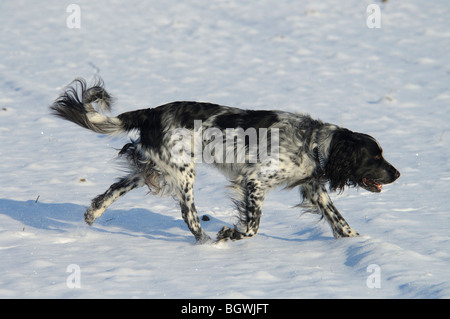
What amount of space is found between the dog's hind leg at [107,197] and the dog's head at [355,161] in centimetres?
168

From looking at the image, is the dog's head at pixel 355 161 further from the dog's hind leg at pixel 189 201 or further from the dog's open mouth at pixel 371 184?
the dog's hind leg at pixel 189 201

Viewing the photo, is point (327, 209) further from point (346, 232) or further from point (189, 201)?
point (189, 201)

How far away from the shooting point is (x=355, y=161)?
17.2ft

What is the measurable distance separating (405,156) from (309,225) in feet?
7.68

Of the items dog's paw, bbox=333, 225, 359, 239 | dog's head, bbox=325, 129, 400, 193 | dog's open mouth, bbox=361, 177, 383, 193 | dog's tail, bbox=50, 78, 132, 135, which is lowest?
dog's paw, bbox=333, 225, 359, 239

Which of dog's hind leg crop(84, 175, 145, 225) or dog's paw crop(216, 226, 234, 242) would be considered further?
dog's hind leg crop(84, 175, 145, 225)

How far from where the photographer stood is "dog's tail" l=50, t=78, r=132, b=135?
5414mm

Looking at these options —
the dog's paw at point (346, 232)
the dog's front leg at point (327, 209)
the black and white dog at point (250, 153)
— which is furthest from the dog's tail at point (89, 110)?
the dog's paw at point (346, 232)

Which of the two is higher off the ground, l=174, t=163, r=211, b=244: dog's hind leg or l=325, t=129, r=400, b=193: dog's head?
l=325, t=129, r=400, b=193: dog's head

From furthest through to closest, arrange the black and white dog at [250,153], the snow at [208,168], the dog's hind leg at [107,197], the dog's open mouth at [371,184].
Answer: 1. the dog's hind leg at [107,197]
2. the dog's open mouth at [371,184]
3. the black and white dog at [250,153]
4. the snow at [208,168]

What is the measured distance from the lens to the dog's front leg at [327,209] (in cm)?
526

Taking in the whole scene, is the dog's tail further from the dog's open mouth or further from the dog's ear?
the dog's open mouth

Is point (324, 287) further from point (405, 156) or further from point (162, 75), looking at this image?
point (162, 75)

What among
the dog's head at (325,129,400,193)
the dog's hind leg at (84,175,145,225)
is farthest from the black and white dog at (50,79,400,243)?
the dog's hind leg at (84,175,145,225)
